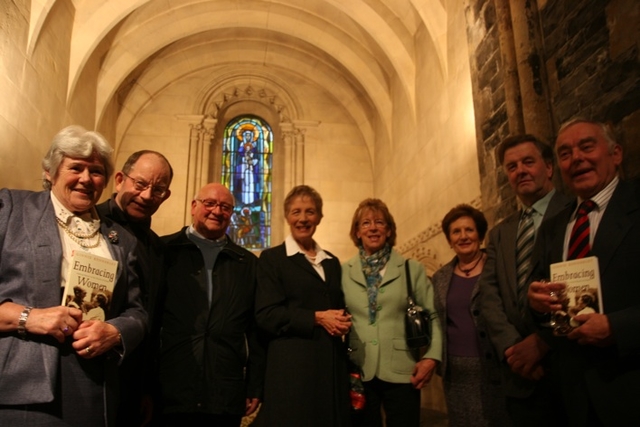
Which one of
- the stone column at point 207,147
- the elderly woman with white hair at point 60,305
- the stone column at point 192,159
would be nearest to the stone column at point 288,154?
the stone column at point 207,147

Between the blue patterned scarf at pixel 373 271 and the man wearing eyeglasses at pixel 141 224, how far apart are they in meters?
1.07

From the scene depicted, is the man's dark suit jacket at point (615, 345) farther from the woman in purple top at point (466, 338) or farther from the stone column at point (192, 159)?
the stone column at point (192, 159)

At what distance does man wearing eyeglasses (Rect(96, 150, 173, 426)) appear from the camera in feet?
7.16

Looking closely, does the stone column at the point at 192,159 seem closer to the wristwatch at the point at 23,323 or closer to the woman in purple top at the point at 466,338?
the woman in purple top at the point at 466,338

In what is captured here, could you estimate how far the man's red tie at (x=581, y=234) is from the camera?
184 centimetres

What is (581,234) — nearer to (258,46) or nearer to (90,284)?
(90,284)

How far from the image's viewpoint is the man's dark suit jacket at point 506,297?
220 centimetres

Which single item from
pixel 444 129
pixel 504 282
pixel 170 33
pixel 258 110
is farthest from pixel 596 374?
pixel 258 110

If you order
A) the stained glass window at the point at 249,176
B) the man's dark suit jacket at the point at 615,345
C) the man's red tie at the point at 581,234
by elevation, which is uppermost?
the stained glass window at the point at 249,176

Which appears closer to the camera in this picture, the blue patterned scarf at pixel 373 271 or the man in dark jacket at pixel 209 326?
the man in dark jacket at pixel 209 326

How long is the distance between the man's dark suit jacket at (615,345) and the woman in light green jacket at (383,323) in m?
0.82

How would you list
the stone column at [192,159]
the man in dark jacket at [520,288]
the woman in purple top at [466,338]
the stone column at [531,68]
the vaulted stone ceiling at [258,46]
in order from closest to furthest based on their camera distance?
1. the man in dark jacket at [520,288]
2. the woman in purple top at [466,338]
3. the stone column at [531,68]
4. the vaulted stone ceiling at [258,46]
5. the stone column at [192,159]

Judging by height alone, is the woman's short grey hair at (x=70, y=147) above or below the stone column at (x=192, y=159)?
below

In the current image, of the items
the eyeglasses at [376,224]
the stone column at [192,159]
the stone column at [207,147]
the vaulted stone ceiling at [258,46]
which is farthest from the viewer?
the stone column at [207,147]
